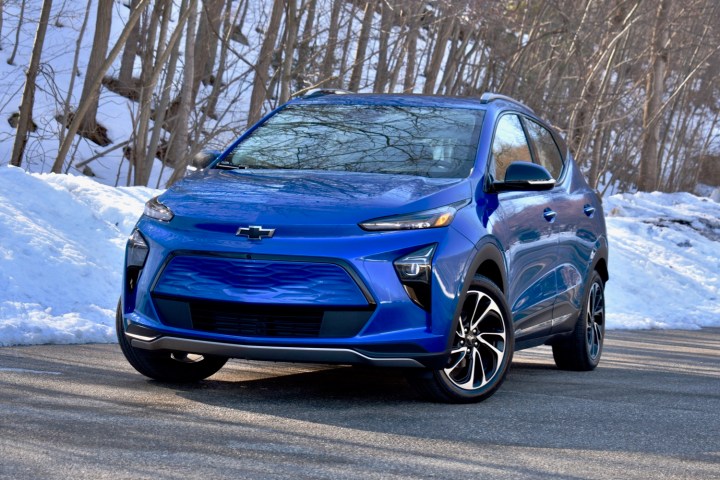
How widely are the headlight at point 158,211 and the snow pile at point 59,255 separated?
86.1 inches

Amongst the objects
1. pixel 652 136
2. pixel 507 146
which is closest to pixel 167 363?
pixel 507 146

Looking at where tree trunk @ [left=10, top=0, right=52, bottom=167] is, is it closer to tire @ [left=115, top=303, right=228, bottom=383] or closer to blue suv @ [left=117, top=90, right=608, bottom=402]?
blue suv @ [left=117, top=90, right=608, bottom=402]

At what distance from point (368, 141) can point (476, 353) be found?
1.41 metres

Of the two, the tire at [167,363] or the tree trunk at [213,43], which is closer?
the tire at [167,363]

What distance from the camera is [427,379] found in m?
6.20

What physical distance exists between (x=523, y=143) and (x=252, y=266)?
2660 mm

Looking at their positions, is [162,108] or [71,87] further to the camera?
[71,87]

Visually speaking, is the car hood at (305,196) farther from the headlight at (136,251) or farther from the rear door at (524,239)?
the rear door at (524,239)

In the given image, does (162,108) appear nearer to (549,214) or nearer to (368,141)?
(549,214)

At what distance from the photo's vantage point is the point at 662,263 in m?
19.9

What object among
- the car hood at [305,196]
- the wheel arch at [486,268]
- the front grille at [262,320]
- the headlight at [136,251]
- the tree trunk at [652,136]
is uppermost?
the car hood at [305,196]

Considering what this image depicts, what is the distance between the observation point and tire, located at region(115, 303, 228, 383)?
21.3 ft

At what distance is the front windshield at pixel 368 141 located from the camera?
6828 millimetres

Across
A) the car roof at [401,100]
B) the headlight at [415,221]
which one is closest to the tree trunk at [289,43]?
the car roof at [401,100]
